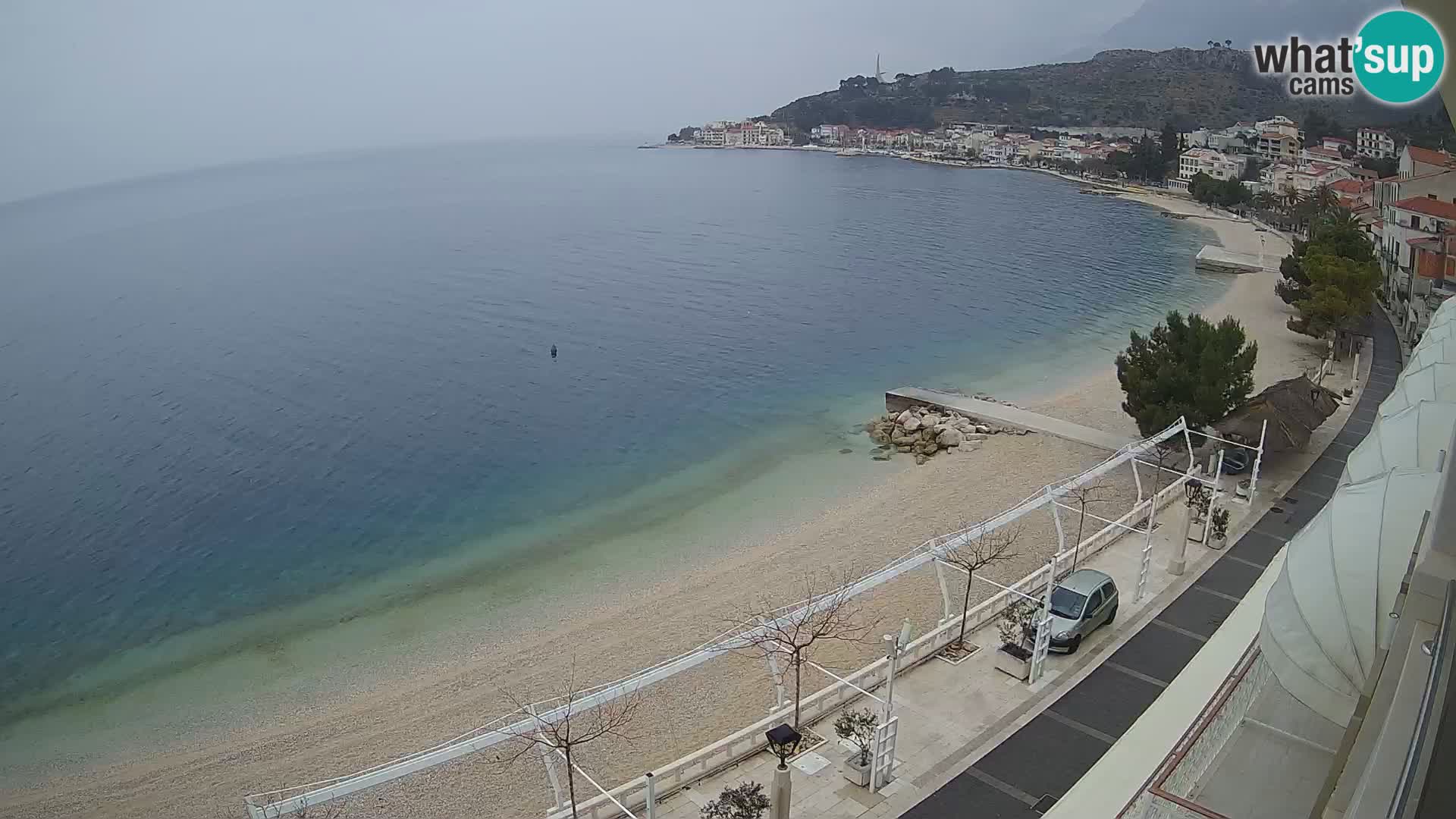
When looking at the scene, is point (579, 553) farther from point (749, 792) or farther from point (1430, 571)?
point (1430, 571)

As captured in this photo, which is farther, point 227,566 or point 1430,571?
point 227,566

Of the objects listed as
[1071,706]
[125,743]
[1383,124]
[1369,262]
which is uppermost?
[1383,124]

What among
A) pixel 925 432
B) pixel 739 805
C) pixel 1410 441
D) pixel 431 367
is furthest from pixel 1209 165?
pixel 739 805

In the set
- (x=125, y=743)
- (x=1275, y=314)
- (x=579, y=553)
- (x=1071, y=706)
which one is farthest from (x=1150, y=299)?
(x=125, y=743)

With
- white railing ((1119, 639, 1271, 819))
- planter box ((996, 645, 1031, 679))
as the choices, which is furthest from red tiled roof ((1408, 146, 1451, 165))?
white railing ((1119, 639, 1271, 819))

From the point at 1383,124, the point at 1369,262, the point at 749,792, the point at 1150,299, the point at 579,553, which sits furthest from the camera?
the point at 1383,124

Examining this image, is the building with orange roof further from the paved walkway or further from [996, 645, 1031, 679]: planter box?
[996, 645, 1031, 679]: planter box

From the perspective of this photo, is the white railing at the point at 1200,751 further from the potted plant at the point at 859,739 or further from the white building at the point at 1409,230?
the white building at the point at 1409,230
